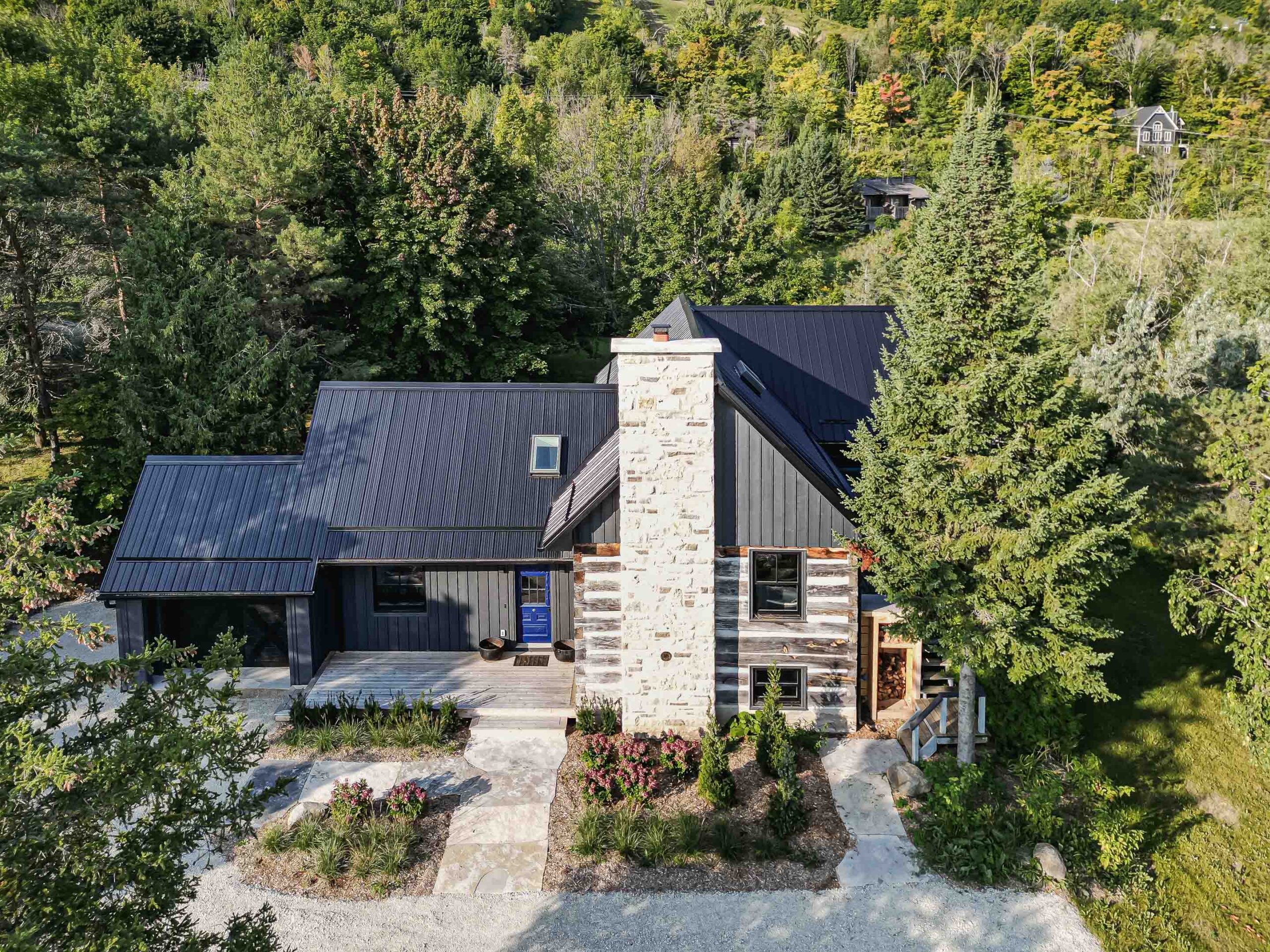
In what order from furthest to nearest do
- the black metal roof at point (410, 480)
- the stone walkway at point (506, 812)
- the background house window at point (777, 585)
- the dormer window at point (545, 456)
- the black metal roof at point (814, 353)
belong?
the black metal roof at point (814, 353), the dormer window at point (545, 456), the black metal roof at point (410, 480), the background house window at point (777, 585), the stone walkway at point (506, 812)

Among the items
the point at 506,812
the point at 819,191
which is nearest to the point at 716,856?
the point at 506,812

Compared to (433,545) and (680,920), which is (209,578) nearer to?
(433,545)

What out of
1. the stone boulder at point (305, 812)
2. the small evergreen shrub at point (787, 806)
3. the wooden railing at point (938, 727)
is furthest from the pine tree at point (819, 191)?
the stone boulder at point (305, 812)

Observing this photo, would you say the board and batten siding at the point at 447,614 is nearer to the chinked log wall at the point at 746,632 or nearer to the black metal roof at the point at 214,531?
the black metal roof at the point at 214,531

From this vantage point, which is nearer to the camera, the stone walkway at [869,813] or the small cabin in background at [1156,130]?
the stone walkway at [869,813]

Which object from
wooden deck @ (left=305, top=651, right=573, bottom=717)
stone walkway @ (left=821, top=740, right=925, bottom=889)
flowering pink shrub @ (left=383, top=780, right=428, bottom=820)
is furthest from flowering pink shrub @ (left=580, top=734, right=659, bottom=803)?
stone walkway @ (left=821, top=740, right=925, bottom=889)

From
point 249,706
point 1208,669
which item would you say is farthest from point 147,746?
point 1208,669
